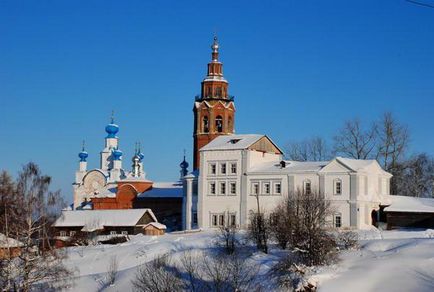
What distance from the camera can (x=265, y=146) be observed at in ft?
151

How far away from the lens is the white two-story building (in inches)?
1607

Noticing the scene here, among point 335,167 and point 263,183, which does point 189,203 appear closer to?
point 263,183

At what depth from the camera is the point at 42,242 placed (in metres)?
31.4

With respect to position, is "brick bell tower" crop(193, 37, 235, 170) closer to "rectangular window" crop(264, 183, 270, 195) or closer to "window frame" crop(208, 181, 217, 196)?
"window frame" crop(208, 181, 217, 196)

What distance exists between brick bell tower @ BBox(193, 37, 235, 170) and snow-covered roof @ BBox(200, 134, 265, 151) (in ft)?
21.1

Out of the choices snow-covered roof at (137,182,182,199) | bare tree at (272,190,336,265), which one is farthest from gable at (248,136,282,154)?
bare tree at (272,190,336,265)

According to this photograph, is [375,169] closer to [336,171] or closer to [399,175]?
[336,171]

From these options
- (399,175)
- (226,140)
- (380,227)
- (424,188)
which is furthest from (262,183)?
(424,188)

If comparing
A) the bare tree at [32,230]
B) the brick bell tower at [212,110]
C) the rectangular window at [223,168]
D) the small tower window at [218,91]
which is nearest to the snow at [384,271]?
the bare tree at [32,230]

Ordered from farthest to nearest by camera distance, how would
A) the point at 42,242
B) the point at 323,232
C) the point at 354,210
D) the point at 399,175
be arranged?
the point at 399,175
the point at 354,210
the point at 42,242
the point at 323,232

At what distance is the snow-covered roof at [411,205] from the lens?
40.8 metres

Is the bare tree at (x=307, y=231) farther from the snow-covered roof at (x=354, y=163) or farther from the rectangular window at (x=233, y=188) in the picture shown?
the rectangular window at (x=233, y=188)

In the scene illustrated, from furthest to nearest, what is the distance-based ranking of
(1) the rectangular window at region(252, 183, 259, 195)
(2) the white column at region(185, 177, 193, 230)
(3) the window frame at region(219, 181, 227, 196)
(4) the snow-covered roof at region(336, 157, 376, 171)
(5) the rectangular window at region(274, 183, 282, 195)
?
1. (2) the white column at region(185, 177, 193, 230)
2. (3) the window frame at region(219, 181, 227, 196)
3. (1) the rectangular window at region(252, 183, 259, 195)
4. (5) the rectangular window at region(274, 183, 282, 195)
5. (4) the snow-covered roof at region(336, 157, 376, 171)

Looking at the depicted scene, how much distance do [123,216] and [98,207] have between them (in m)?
8.83
